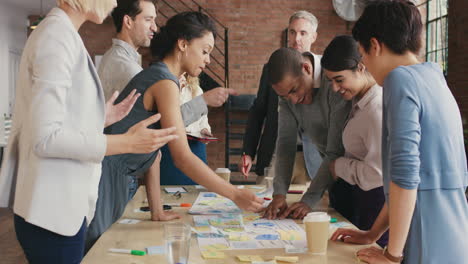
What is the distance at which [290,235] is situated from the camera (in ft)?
5.22

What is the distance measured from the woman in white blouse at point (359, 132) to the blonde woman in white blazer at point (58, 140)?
75cm

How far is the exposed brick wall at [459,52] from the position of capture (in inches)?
193

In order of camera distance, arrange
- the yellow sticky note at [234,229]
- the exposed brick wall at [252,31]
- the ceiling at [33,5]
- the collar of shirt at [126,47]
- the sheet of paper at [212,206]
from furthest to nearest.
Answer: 1. the ceiling at [33,5]
2. the exposed brick wall at [252,31]
3. the collar of shirt at [126,47]
4. the sheet of paper at [212,206]
5. the yellow sticky note at [234,229]

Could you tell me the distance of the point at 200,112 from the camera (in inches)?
95.6

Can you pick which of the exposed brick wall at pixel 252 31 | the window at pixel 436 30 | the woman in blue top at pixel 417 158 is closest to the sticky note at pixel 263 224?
the woman in blue top at pixel 417 158

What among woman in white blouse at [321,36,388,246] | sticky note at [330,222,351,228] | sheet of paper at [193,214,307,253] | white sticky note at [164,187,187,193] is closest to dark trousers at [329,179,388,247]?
woman in white blouse at [321,36,388,246]

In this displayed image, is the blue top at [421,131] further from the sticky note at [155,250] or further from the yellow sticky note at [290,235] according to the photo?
the sticky note at [155,250]

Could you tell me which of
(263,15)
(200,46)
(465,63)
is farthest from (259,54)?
(200,46)

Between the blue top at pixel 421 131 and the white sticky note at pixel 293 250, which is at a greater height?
the blue top at pixel 421 131

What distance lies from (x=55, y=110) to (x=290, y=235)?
82 cm

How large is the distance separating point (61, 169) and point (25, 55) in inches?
11.8

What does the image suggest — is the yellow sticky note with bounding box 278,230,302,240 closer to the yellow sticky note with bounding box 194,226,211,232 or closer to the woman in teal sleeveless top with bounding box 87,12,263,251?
the woman in teal sleeveless top with bounding box 87,12,263,251

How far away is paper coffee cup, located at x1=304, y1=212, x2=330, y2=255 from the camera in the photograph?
4.56ft

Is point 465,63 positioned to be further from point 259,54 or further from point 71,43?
point 71,43
